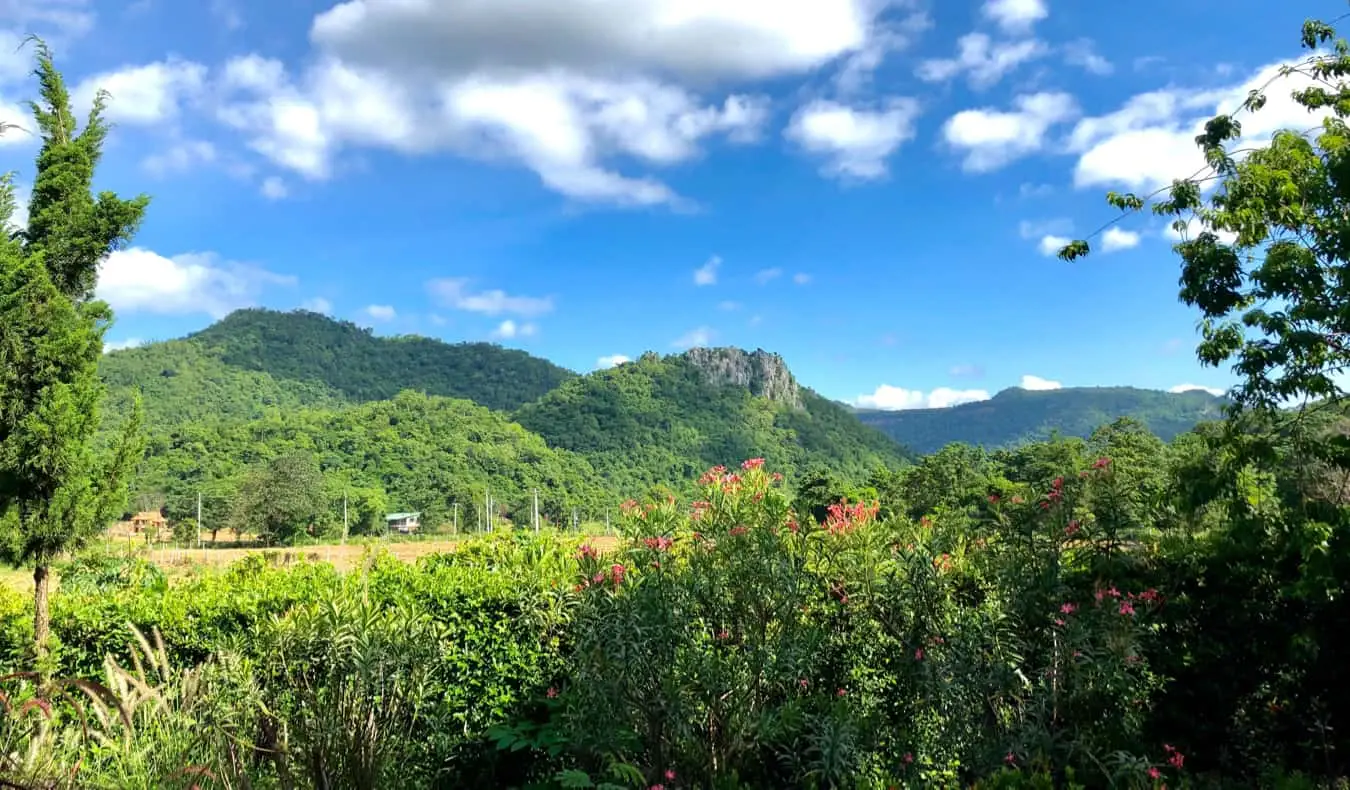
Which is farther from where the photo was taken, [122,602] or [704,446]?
[704,446]

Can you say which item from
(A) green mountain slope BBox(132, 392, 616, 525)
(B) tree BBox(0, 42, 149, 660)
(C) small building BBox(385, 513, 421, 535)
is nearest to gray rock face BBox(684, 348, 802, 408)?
(A) green mountain slope BBox(132, 392, 616, 525)

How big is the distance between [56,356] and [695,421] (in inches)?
4241

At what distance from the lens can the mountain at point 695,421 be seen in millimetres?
101375

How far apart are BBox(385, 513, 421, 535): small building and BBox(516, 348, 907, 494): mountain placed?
2723 centimetres

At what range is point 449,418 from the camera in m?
90.6

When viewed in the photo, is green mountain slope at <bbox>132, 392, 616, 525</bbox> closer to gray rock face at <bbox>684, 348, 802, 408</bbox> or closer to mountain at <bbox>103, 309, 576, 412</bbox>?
mountain at <bbox>103, 309, 576, 412</bbox>

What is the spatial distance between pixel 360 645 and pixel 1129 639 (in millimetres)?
3668

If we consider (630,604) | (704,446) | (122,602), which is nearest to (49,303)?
(122,602)

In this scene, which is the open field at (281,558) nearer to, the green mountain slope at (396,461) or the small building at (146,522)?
the small building at (146,522)

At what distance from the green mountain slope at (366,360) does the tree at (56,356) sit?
124m

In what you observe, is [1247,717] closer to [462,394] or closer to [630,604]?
[630,604]

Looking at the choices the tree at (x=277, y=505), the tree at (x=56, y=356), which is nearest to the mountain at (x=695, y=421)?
the tree at (x=277, y=505)

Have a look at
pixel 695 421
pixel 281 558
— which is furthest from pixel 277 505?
pixel 695 421

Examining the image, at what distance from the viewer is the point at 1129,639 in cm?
331
